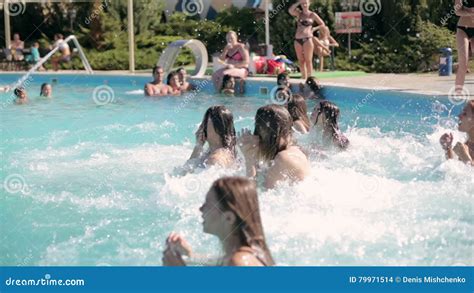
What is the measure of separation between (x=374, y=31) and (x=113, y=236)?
15.4 m

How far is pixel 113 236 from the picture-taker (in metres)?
4.19

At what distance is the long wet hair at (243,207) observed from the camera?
261 cm

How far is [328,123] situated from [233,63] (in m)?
7.18

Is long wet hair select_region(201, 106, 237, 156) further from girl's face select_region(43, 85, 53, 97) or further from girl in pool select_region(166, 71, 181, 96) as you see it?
girl's face select_region(43, 85, 53, 97)

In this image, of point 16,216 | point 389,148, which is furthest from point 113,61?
point 16,216

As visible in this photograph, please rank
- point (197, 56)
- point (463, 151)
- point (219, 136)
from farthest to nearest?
point (197, 56)
point (463, 151)
point (219, 136)

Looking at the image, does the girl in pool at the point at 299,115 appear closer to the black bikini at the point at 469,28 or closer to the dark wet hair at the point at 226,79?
the black bikini at the point at 469,28

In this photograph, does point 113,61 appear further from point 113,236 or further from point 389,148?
point 113,236

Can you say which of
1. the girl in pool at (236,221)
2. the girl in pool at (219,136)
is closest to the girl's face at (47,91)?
the girl in pool at (219,136)

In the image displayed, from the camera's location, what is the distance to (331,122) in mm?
6258

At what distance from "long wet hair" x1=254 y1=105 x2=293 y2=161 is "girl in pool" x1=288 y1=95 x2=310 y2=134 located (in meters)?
2.18

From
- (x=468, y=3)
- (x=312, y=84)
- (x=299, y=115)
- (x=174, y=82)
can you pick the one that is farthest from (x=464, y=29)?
(x=174, y=82)

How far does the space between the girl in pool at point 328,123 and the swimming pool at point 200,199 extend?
0.14 metres

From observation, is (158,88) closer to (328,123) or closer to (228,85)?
(228,85)
